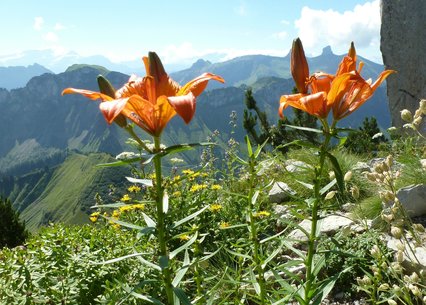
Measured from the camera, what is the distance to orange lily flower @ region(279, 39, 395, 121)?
1555 mm

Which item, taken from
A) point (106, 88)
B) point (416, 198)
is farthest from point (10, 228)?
point (106, 88)

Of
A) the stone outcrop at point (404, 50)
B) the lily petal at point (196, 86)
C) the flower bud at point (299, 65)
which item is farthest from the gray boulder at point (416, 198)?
the stone outcrop at point (404, 50)

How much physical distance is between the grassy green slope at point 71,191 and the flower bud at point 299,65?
343ft

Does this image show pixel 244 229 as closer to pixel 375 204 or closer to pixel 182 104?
pixel 375 204

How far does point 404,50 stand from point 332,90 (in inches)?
458

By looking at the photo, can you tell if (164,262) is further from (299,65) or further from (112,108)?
(299,65)

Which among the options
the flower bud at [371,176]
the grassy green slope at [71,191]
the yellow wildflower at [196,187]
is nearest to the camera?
the flower bud at [371,176]

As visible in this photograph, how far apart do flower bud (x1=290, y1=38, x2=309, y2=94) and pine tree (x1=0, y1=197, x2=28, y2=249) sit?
11.3 meters

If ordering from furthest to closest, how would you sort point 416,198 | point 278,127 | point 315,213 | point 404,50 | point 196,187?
point 278,127 < point 404,50 < point 196,187 < point 416,198 < point 315,213

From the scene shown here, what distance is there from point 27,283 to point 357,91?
254cm

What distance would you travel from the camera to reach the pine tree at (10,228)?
1127 centimetres

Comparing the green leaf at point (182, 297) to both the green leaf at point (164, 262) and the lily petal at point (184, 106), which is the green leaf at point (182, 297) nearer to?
the green leaf at point (164, 262)

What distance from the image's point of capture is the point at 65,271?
3.09m

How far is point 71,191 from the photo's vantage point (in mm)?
139000
